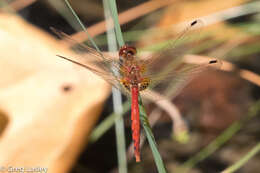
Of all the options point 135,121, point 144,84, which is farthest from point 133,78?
point 135,121

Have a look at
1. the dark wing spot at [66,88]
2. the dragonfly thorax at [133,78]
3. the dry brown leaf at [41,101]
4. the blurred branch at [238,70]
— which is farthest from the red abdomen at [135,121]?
the blurred branch at [238,70]

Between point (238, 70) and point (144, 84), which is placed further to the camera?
point (238, 70)

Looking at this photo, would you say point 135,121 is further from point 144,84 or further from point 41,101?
point 41,101

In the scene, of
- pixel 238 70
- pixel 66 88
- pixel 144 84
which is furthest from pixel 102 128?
pixel 238 70

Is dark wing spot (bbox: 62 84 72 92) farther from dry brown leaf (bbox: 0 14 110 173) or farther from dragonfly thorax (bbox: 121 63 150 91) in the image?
dragonfly thorax (bbox: 121 63 150 91)

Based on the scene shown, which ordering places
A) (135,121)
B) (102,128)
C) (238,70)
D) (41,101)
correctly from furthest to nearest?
(238,70)
(102,128)
(41,101)
(135,121)

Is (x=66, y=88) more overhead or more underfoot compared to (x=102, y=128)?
more overhead

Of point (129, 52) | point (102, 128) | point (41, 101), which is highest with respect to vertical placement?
point (129, 52)

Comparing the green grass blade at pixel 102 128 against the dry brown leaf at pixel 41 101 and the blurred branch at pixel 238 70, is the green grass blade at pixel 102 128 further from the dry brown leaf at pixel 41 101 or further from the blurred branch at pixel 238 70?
the blurred branch at pixel 238 70

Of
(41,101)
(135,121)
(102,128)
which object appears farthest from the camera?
(102,128)
